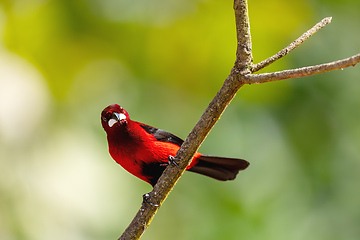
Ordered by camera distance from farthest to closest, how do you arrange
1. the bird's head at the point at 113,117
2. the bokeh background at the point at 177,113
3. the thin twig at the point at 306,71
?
the bokeh background at the point at 177,113, the bird's head at the point at 113,117, the thin twig at the point at 306,71

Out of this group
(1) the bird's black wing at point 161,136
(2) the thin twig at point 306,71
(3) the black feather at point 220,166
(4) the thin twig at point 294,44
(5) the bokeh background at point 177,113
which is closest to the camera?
(2) the thin twig at point 306,71

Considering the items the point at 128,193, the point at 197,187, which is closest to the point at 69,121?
the point at 128,193

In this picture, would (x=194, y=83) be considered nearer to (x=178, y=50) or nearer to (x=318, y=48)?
(x=178, y=50)

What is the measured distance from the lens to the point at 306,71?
1688 mm

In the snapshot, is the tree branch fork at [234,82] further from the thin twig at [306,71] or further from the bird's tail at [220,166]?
the bird's tail at [220,166]

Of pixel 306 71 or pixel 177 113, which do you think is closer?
pixel 306 71

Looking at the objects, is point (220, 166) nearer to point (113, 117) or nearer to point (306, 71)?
point (113, 117)

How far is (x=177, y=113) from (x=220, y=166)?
1837 millimetres

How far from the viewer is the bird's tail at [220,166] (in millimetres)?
3408

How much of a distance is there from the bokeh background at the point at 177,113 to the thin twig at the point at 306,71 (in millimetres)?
2861

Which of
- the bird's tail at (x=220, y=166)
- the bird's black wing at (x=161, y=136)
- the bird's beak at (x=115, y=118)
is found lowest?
the bird's beak at (x=115, y=118)

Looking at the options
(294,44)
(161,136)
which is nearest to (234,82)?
(294,44)

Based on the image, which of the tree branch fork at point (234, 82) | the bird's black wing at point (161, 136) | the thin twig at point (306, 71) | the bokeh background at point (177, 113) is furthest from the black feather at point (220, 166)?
the thin twig at point (306, 71)

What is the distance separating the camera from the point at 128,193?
15.3ft
